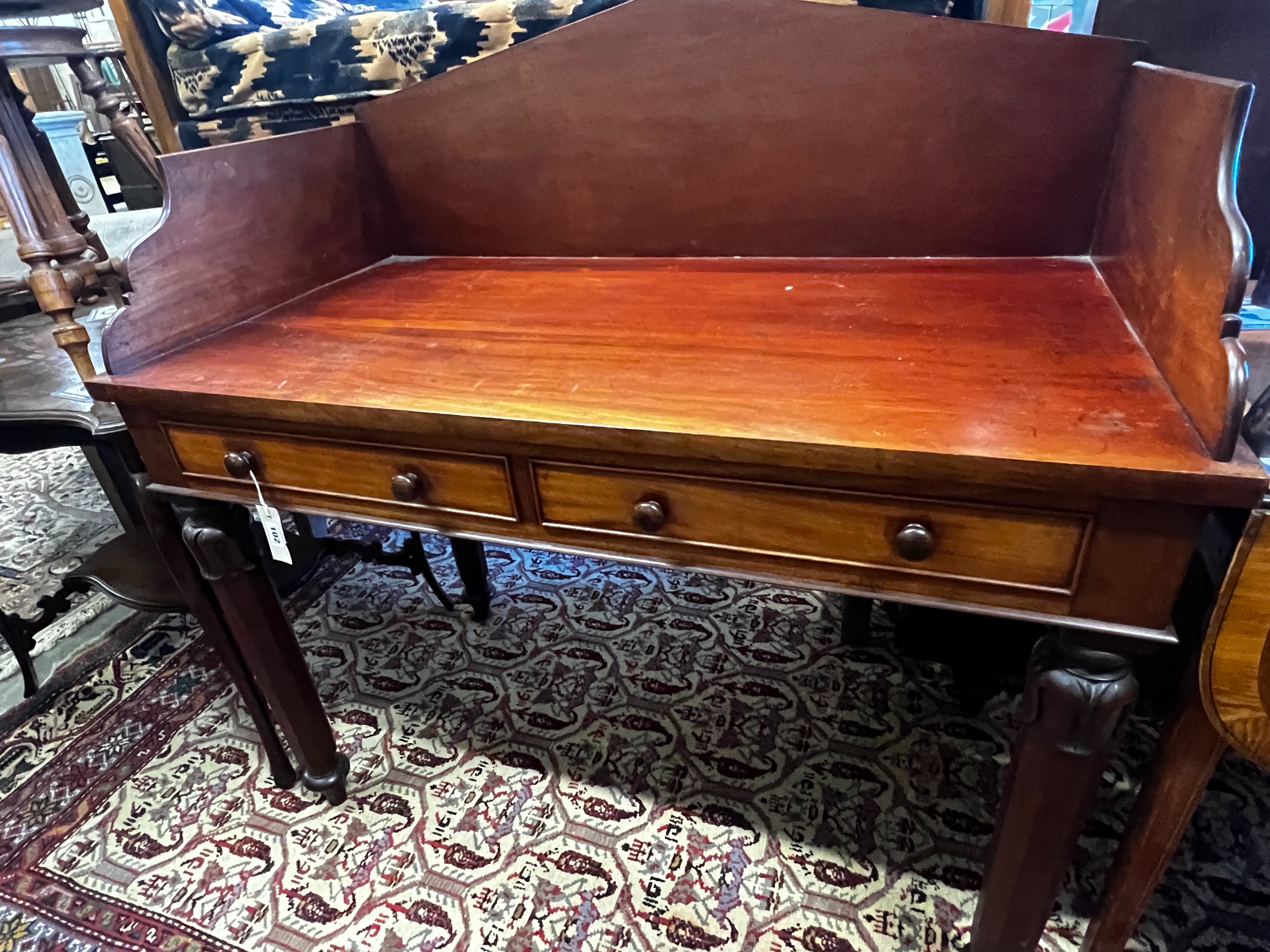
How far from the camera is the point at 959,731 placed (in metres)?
1.37

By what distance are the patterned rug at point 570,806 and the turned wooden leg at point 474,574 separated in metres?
0.05

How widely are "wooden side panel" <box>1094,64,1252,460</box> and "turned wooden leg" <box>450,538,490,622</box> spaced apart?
4.09 ft

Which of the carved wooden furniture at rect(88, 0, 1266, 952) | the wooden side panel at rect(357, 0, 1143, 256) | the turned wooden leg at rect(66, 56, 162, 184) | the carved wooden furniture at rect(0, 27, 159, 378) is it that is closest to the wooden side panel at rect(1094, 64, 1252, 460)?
the carved wooden furniture at rect(88, 0, 1266, 952)

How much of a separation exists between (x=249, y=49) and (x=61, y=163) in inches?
156

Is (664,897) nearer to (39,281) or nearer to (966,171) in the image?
(966,171)

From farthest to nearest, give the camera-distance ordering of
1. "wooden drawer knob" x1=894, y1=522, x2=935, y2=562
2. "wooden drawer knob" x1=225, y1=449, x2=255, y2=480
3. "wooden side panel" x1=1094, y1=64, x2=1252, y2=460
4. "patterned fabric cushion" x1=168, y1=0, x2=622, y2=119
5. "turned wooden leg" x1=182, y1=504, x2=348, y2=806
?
"patterned fabric cushion" x1=168, y1=0, x2=622, y2=119, "turned wooden leg" x1=182, y1=504, x2=348, y2=806, "wooden drawer knob" x1=225, y1=449, x2=255, y2=480, "wooden drawer knob" x1=894, y1=522, x2=935, y2=562, "wooden side panel" x1=1094, y1=64, x2=1252, y2=460

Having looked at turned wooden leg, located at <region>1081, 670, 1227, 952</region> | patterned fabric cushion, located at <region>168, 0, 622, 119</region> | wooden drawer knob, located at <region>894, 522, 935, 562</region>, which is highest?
patterned fabric cushion, located at <region>168, 0, 622, 119</region>

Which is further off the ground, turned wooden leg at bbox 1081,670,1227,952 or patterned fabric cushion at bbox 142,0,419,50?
patterned fabric cushion at bbox 142,0,419,50

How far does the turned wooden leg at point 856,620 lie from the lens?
1513 millimetres

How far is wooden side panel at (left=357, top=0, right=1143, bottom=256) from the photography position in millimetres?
965

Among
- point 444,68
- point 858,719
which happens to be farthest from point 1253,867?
point 444,68

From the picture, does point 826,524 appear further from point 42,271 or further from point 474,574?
point 42,271

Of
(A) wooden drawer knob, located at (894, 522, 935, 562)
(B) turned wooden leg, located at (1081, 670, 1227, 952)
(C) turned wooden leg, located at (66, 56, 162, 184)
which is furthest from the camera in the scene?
(C) turned wooden leg, located at (66, 56, 162, 184)

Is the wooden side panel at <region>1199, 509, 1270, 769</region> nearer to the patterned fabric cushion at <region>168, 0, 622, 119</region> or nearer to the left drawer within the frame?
the left drawer
